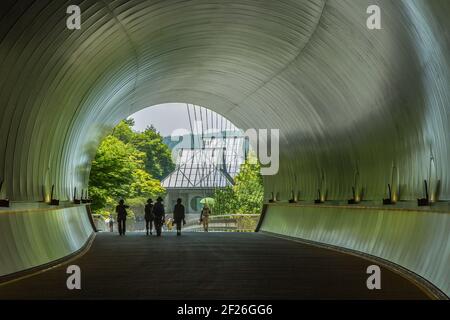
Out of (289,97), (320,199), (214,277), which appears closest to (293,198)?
(320,199)

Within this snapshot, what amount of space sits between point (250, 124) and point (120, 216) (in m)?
7.17

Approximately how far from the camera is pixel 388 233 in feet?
64.9

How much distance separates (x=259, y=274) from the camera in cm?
1652

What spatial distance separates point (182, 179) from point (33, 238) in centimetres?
8465

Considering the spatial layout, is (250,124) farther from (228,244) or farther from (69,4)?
(69,4)

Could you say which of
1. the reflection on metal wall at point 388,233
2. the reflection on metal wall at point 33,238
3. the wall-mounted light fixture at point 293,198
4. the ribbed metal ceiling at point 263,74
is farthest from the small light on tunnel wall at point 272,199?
the reflection on metal wall at point 33,238

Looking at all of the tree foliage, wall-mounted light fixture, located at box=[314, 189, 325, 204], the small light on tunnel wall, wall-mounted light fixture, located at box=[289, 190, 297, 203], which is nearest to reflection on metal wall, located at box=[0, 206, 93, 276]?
wall-mounted light fixture, located at box=[314, 189, 325, 204]

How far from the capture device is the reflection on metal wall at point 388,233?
1483 centimetres

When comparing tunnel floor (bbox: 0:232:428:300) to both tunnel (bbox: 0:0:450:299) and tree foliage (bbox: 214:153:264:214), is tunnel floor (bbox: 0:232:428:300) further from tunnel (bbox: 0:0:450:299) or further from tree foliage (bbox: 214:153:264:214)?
tree foliage (bbox: 214:153:264:214)

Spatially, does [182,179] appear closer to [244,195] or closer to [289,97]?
[244,195]

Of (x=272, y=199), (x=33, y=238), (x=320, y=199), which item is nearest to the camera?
(x=33, y=238)

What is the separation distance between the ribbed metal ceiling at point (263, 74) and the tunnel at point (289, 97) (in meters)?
0.06

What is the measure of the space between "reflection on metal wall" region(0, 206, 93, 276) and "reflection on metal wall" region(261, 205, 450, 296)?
735 cm
